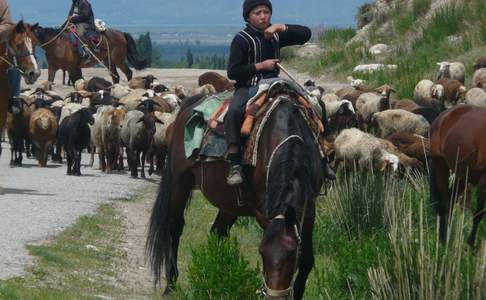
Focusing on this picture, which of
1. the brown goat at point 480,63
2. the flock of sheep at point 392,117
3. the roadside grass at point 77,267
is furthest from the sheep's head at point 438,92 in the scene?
the roadside grass at point 77,267

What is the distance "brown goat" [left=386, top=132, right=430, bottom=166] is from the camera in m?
22.7

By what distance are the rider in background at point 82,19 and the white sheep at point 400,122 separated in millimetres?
15373

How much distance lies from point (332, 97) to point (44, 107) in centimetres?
627

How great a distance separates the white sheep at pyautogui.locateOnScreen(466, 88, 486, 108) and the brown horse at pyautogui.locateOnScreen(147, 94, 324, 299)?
57.9 ft

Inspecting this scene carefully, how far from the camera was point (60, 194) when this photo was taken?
19938 millimetres

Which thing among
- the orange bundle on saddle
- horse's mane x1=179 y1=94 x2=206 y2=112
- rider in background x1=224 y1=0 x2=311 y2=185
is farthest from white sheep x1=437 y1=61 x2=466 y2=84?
the orange bundle on saddle

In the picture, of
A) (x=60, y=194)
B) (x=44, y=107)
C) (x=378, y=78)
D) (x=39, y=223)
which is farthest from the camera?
(x=378, y=78)

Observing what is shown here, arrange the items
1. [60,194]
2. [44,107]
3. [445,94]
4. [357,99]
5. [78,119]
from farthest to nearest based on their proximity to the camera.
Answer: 1. [445,94]
2. [357,99]
3. [44,107]
4. [78,119]
5. [60,194]

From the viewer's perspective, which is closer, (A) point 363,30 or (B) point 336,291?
(B) point 336,291

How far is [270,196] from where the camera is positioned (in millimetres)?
9648

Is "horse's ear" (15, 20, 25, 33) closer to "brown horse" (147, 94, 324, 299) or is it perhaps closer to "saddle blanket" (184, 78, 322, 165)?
"brown horse" (147, 94, 324, 299)

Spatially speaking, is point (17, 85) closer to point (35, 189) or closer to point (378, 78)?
point (35, 189)

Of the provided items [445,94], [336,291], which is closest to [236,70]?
[336,291]

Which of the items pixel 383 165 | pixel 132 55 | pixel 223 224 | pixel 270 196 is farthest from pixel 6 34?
pixel 132 55
